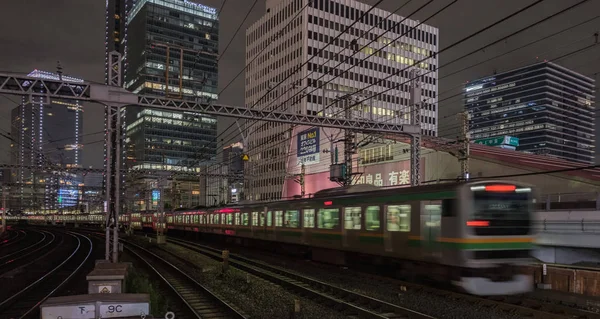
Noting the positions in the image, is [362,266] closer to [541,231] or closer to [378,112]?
[541,231]

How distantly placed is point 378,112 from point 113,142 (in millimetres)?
74606

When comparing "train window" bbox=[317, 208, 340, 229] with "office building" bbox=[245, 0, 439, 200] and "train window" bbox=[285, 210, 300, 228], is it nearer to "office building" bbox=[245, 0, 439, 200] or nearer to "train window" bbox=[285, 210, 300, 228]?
"train window" bbox=[285, 210, 300, 228]

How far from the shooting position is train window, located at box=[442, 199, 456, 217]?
468 inches

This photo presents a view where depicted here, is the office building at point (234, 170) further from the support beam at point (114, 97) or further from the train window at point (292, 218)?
the support beam at point (114, 97)

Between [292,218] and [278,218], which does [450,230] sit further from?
[278,218]

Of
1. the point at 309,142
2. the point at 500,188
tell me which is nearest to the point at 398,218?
the point at 500,188

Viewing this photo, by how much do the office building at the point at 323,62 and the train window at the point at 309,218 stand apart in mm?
57622

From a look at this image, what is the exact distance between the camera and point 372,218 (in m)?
15.3

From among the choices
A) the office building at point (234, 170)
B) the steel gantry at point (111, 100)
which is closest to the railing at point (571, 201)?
the steel gantry at point (111, 100)

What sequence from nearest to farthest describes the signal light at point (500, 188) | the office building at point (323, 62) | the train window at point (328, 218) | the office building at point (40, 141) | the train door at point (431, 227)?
the signal light at point (500, 188), the train door at point (431, 227), the train window at point (328, 218), the office building at point (40, 141), the office building at point (323, 62)

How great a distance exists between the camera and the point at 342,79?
85688 mm

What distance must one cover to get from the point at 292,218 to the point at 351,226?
Answer: 17.2ft

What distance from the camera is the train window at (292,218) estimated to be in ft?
68.3

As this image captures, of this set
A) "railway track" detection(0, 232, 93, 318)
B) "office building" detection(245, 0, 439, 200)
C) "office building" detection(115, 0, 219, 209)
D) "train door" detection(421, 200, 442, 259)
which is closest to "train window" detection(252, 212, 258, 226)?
"office building" detection(115, 0, 219, 209)
